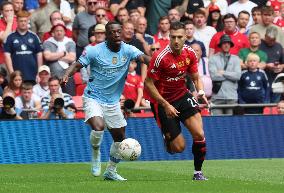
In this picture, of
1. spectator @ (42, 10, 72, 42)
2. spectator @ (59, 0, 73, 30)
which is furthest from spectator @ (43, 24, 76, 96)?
spectator @ (59, 0, 73, 30)

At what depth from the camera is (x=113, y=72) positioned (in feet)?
50.0

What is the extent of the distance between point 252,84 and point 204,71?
1162 mm

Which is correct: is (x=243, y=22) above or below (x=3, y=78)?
above

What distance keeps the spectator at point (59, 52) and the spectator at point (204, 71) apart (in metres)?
2.85

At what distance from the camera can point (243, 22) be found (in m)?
24.4

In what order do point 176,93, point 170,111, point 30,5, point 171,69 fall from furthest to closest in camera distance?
point 30,5 → point 176,93 → point 171,69 → point 170,111

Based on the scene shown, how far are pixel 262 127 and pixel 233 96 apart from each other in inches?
45.1

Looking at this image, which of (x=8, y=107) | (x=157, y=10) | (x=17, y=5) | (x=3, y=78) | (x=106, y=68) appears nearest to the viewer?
(x=106, y=68)

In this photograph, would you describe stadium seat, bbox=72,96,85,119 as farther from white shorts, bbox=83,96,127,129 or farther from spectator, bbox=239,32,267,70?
white shorts, bbox=83,96,127,129

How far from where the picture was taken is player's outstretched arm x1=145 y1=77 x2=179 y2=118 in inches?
559

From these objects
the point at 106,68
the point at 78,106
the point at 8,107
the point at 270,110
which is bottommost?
the point at 270,110

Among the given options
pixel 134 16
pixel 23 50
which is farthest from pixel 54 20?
pixel 134 16

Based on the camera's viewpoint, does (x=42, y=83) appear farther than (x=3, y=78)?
Yes

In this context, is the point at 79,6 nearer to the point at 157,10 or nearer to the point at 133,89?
the point at 157,10
